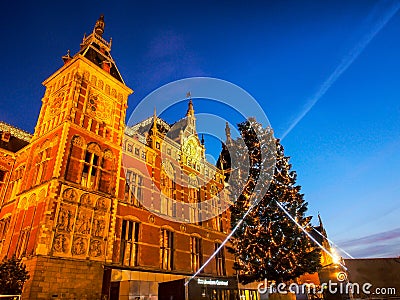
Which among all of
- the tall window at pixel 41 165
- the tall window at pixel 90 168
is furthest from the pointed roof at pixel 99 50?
the tall window at pixel 41 165

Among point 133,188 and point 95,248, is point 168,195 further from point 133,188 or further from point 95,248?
point 95,248

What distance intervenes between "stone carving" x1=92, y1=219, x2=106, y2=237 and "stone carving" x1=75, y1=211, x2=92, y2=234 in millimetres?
413

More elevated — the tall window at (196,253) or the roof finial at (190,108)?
the roof finial at (190,108)

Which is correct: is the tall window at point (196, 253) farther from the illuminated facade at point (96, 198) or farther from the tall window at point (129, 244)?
the tall window at point (129, 244)

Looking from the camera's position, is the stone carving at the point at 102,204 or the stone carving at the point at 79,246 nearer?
the stone carving at the point at 79,246

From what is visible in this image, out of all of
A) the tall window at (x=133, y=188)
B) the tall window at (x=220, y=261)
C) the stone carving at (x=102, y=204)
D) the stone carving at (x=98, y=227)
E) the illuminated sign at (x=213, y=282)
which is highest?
the tall window at (x=133, y=188)

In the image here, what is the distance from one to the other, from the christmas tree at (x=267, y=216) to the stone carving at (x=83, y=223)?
1013 centimetres

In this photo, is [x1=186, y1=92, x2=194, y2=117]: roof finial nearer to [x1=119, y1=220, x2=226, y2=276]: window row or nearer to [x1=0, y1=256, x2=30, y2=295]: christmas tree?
[x1=119, y1=220, x2=226, y2=276]: window row

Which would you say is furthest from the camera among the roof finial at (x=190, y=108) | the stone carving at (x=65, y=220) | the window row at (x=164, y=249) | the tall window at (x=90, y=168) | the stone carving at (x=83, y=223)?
the roof finial at (x=190, y=108)

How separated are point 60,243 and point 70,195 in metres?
2.75

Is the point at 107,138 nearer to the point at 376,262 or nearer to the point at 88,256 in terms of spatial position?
the point at 88,256

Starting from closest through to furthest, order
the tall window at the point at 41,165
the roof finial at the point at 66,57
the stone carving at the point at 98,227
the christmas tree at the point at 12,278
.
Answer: the christmas tree at the point at 12,278, the stone carving at the point at 98,227, the tall window at the point at 41,165, the roof finial at the point at 66,57

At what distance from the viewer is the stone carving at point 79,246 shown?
51.4 feet

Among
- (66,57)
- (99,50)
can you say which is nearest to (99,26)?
(99,50)
